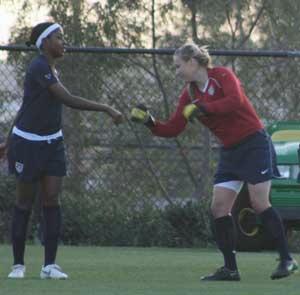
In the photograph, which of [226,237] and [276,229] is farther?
[226,237]

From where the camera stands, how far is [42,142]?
8.70m

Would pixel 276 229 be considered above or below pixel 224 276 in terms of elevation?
above

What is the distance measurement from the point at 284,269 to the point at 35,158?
70.0 inches

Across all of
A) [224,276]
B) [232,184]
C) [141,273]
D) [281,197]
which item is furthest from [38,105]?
[281,197]

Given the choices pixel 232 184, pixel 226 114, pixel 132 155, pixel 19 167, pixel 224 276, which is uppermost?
pixel 226 114

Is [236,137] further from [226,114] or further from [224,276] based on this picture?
[224,276]

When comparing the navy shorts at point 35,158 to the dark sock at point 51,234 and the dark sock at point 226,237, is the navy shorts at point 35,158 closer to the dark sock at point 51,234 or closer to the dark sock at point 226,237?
the dark sock at point 51,234

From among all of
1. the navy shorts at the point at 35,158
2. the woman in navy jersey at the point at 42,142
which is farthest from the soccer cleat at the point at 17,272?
the navy shorts at the point at 35,158

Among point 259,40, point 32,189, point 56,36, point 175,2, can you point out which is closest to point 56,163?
point 32,189

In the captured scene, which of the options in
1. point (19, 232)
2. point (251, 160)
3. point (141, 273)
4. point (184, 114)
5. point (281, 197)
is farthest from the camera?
point (281, 197)

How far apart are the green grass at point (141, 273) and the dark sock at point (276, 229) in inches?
7.5

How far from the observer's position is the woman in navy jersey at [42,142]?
28.4 feet

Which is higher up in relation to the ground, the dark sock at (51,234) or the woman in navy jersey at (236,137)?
the woman in navy jersey at (236,137)

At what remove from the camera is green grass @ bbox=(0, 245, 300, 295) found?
790 centimetres
